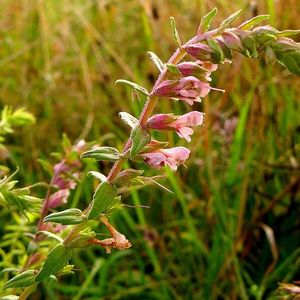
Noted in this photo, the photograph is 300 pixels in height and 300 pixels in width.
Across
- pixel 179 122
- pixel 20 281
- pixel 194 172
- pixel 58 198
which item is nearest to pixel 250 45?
pixel 179 122

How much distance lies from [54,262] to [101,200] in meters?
0.10

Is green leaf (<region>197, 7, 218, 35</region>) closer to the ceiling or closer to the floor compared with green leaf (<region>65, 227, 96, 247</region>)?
closer to the ceiling

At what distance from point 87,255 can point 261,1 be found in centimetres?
124

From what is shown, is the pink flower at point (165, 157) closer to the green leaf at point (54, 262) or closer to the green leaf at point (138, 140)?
the green leaf at point (138, 140)

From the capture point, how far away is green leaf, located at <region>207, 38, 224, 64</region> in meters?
0.73

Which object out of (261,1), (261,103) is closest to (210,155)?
(261,103)

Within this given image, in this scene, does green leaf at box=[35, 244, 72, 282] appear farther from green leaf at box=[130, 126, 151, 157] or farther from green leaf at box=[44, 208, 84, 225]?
green leaf at box=[130, 126, 151, 157]

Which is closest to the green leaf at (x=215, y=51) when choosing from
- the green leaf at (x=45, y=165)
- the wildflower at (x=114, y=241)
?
the wildflower at (x=114, y=241)

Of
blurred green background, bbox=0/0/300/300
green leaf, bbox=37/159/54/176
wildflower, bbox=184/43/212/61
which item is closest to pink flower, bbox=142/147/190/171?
wildflower, bbox=184/43/212/61

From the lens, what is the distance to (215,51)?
73cm

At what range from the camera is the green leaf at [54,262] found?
2.68 feet

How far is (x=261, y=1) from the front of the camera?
262 cm

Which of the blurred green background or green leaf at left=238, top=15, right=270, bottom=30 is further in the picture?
the blurred green background

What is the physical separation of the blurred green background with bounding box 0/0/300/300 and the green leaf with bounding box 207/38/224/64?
2.57 feet
